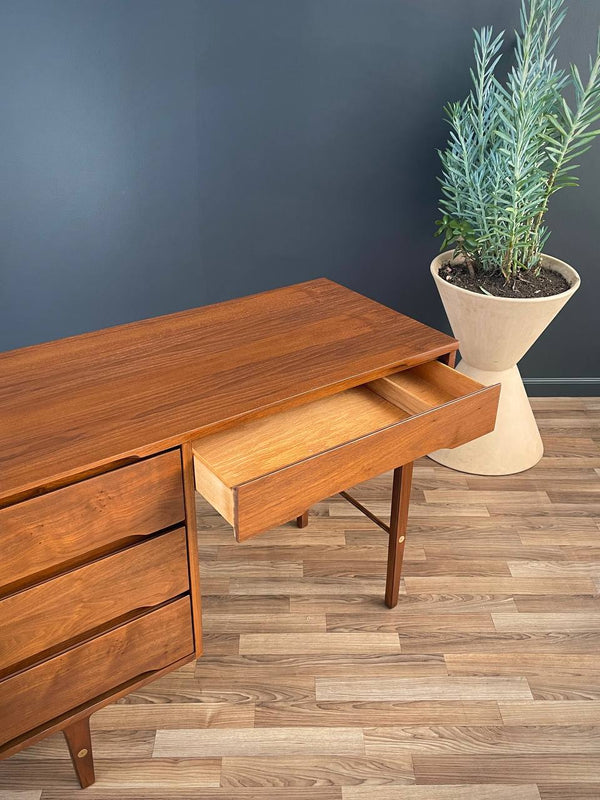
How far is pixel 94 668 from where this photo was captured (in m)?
1.10

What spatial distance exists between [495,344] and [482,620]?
73 cm

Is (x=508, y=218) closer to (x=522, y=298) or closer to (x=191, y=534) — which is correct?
(x=522, y=298)

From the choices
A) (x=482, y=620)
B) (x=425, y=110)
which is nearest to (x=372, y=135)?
(x=425, y=110)

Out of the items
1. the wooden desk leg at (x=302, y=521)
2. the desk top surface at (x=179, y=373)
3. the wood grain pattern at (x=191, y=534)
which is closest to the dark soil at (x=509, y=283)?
the desk top surface at (x=179, y=373)

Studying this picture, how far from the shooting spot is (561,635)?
1551 mm

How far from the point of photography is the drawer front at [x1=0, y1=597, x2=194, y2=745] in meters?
1.03

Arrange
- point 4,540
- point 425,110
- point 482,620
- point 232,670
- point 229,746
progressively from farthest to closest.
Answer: point 425,110 → point 482,620 → point 232,670 → point 229,746 → point 4,540

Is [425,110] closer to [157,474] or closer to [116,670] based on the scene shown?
[157,474]

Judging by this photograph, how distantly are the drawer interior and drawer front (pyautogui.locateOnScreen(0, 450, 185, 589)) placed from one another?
62mm

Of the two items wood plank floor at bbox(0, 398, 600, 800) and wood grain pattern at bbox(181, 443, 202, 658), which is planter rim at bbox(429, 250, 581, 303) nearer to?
wood plank floor at bbox(0, 398, 600, 800)

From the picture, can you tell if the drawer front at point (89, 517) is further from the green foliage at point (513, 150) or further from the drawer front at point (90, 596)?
the green foliage at point (513, 150)

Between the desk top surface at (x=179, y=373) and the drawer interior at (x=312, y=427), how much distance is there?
2.5 inches

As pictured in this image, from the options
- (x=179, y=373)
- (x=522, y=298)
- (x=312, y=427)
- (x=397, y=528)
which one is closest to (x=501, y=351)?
(x=522, y=298)

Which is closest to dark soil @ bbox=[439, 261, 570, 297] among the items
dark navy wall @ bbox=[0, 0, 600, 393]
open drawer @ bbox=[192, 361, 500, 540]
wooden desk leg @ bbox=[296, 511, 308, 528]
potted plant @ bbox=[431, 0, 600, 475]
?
potted plant @ bbox=[431, 0, 600, 475]
